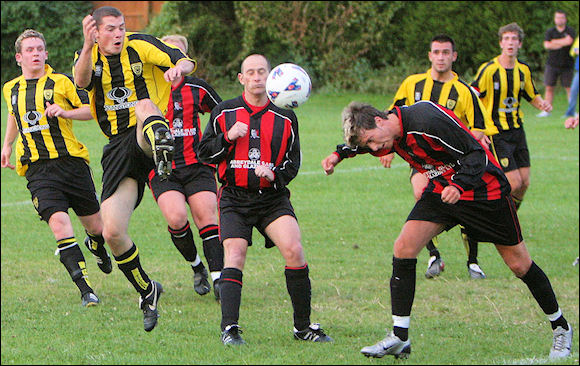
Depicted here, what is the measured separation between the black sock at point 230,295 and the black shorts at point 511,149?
→ 4492mm

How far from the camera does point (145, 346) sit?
685 cm

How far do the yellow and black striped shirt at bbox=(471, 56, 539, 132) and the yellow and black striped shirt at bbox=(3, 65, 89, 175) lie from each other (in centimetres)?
450

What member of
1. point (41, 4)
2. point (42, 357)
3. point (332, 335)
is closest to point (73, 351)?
point (42, 357)

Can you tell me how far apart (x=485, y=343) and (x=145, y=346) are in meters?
2.58

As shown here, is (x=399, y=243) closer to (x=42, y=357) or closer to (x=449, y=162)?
(x=449, y=162)

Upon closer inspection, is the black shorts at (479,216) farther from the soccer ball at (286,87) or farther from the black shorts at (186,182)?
the black shorts at (186,182)

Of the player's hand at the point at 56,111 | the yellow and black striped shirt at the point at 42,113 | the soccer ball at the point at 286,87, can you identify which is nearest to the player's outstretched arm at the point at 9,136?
the yellow and black striped shirt at the point at 42,113

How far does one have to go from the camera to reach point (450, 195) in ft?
20.2

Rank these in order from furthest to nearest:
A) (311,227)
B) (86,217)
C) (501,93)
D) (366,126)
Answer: (311,227), (501,93), (86,217), (366,126)

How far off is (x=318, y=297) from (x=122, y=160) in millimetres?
2440

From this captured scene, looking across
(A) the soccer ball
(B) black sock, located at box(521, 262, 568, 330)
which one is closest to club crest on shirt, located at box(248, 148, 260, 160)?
(A) the soccer ball

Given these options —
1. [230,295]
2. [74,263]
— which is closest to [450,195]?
[230,295]

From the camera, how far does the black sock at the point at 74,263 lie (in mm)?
Answer: 8133

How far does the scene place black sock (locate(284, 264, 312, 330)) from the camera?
22.2 feet
